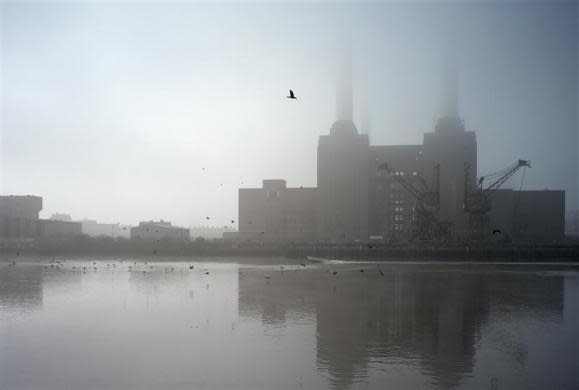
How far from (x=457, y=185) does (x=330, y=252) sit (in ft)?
183

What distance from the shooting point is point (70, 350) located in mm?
19859

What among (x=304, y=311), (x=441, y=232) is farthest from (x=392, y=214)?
(x=304, y=311)

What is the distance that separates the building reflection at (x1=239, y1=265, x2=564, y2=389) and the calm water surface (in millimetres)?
101

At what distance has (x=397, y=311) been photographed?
97.8 ft

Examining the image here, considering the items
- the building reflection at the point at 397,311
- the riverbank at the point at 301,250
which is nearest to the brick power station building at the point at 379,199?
the riverbank at the point at 301,250

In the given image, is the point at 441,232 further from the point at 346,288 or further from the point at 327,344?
the point at 327,344

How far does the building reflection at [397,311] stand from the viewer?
1877cm

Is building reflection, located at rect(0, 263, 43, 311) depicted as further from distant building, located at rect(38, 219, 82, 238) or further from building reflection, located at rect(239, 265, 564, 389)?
distant building, located at rect(38, 219, 82, 238)

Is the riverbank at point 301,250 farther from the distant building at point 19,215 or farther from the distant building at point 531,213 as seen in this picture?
the distant building at point 531,213

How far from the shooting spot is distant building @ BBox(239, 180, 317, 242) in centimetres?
14325

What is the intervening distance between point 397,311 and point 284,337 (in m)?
10.3

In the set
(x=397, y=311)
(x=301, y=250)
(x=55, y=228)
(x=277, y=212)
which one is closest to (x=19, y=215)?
(x=55, y=228)

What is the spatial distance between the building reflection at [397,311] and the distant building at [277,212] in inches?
3515

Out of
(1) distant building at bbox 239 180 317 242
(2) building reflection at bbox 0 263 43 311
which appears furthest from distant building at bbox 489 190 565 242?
(2) building reflection at bbox 0 263 43 311
